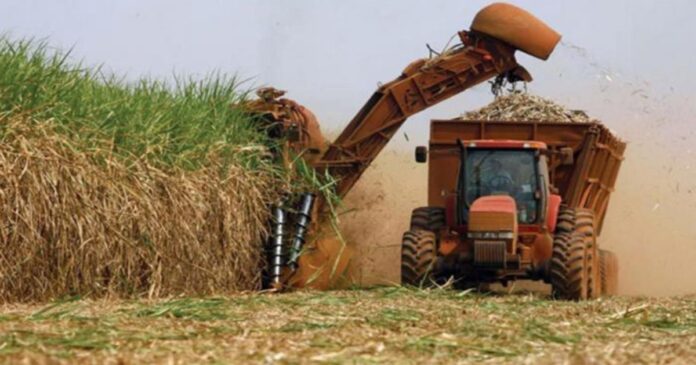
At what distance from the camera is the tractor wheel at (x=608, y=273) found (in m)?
17.6

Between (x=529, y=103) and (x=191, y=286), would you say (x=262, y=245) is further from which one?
(x=529, y=103)

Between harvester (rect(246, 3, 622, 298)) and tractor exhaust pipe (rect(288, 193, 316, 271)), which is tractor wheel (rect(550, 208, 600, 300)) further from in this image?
tractor exhaust pipe (rect(288, 193, 316, 271))

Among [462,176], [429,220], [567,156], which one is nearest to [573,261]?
[462,176]

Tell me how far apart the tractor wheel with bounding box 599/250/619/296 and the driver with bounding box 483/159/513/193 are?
2.21 metres

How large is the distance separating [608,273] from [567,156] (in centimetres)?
199

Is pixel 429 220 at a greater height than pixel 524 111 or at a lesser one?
lesser

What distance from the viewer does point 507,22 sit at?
56.9 ft

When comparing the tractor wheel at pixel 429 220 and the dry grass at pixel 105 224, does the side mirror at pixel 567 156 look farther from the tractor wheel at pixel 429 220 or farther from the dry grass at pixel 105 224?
the dry grass at pixel 105 224

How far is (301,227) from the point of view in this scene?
55.5 ft

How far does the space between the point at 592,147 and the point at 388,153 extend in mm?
5405

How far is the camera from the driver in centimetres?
1584

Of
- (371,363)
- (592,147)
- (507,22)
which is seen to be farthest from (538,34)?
(371,363)

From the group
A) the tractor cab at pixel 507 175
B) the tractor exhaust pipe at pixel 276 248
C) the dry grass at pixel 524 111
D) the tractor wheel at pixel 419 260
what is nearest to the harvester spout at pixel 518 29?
the dry grass at pixel 524 111

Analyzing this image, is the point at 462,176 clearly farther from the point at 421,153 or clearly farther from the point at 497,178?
the point at 421,153
